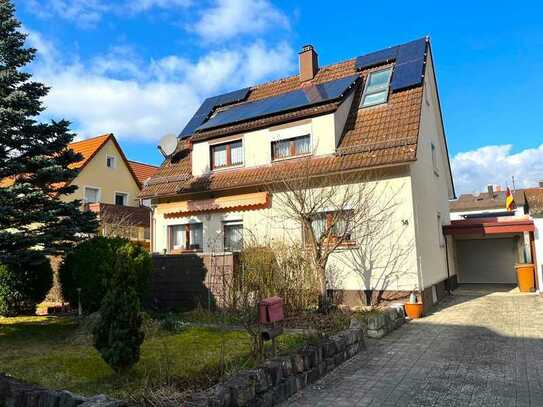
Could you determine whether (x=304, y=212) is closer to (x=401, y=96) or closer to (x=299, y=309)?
(x=299, y=309)

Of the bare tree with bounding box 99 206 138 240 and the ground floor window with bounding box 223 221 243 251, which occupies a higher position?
the bare tree with bounding box 99 206 138 240

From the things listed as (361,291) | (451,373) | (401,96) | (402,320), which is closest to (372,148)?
(401,96)

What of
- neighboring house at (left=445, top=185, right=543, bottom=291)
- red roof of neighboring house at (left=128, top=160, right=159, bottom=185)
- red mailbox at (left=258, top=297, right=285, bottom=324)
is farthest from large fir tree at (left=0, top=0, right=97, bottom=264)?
red roof of neighboring house at (left=128, top=160, right=159, bottom=185)

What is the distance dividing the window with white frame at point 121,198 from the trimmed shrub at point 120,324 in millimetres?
32326

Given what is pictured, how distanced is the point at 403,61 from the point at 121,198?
91.0 feet

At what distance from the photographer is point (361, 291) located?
15.8 metres

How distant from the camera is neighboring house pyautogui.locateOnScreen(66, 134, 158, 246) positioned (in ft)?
102

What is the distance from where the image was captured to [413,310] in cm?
1396

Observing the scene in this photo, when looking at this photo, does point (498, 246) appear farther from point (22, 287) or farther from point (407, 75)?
point (22, 287)

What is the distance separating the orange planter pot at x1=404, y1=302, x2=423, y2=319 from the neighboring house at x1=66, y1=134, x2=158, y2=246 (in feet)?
66.0

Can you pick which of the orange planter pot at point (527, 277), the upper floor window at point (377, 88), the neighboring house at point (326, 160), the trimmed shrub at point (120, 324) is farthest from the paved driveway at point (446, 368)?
the upper floor window at point (377, 88)

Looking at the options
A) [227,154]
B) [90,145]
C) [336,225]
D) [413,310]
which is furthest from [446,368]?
[90,145]

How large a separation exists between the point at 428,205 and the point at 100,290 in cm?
1334

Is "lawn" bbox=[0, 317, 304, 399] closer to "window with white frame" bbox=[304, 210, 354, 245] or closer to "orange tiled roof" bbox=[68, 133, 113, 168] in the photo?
"window with white frame" bbox=[304, 210, 354, 245]
